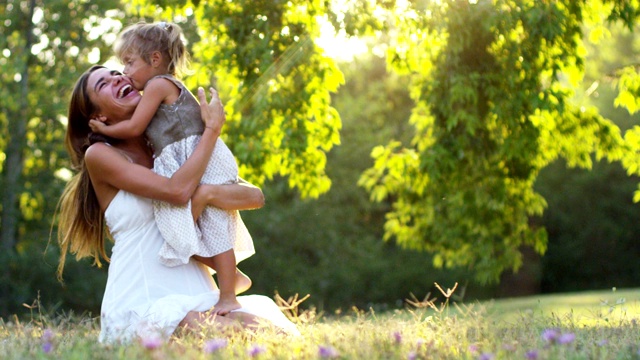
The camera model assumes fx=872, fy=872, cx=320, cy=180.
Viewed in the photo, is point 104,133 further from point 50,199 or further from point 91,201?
point 50,199

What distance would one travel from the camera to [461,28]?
25.8ft

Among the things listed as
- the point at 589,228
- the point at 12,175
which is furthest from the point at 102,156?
the point at 589,228

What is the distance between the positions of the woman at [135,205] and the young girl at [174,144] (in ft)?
0.22

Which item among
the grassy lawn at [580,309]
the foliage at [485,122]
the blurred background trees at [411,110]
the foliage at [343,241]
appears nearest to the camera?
the grassy lawn at [580,309]

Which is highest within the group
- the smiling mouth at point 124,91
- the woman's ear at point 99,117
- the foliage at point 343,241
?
the smiling mouth at point 124,91

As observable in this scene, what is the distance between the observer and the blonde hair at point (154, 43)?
4.35 m

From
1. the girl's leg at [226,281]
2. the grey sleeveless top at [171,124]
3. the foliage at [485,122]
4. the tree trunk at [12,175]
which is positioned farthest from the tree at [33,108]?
the girl's leg at [226,281]

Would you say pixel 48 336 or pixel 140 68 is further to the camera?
pixel 140 68

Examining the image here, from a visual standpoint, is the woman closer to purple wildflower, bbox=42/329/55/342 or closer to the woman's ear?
the woman's ear

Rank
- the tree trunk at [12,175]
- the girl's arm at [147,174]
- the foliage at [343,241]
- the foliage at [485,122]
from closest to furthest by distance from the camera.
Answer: the girl's arm at [147,174] → the foliage at [485,122] → the tree trunk at [12,175] → the foliage at [343,241]

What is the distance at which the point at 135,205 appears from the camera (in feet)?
13.5

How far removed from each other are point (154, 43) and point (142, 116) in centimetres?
47

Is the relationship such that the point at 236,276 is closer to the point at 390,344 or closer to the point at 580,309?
the point at 390,344

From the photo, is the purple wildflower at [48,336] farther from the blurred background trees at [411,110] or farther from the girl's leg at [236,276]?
the blurred background trees at [411,110]
